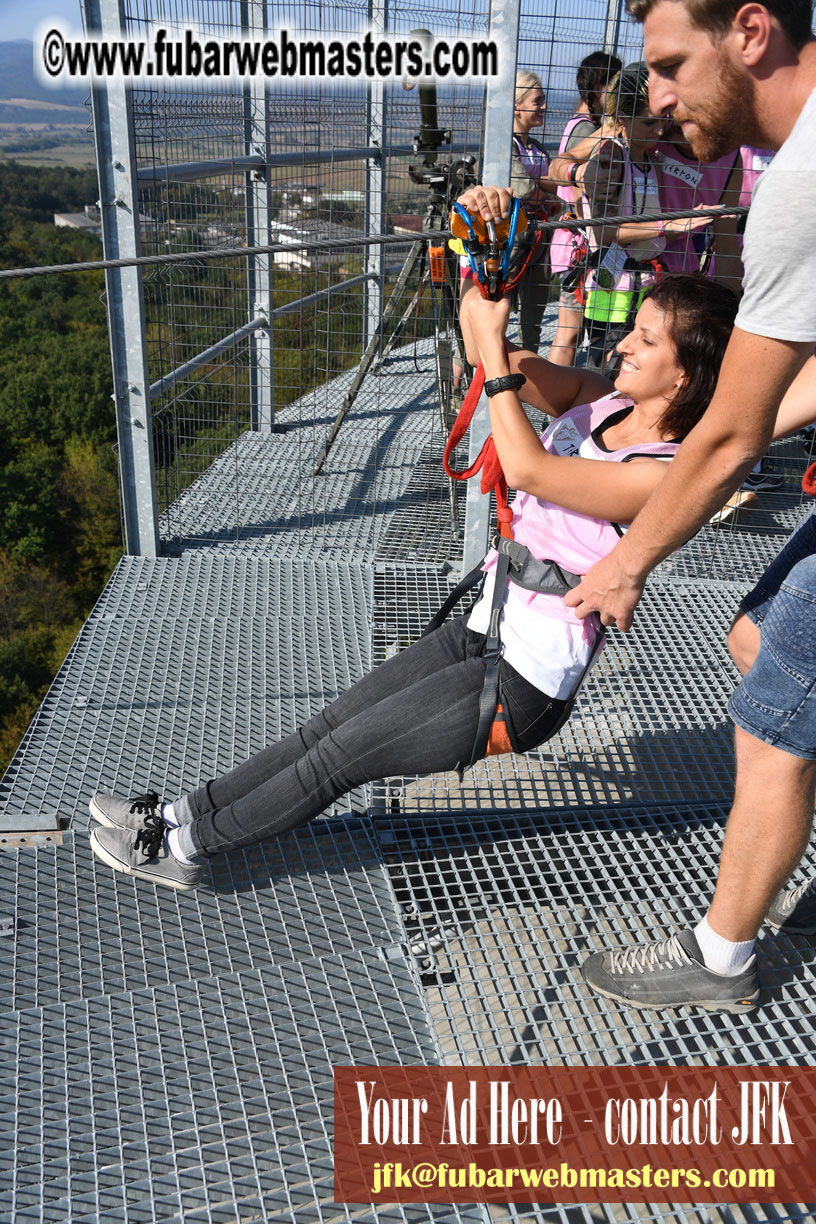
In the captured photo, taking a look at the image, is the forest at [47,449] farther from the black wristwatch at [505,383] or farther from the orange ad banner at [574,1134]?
the orange ad banner at [574,1134]

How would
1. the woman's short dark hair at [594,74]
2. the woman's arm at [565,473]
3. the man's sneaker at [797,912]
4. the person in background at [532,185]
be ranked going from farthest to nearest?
1. the person in background at [532,185]
2. the woman's short dark hair at [594,74]
3. the man's sneaker at [797,912]
4. the woman's arm at [565,473]

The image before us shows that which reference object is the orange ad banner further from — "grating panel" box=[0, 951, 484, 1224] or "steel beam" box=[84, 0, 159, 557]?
"steel beam" box=[84, 0, 159, 557]

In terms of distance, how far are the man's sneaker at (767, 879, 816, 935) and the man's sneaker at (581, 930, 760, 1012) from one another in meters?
0.24

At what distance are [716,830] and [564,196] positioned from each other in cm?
253

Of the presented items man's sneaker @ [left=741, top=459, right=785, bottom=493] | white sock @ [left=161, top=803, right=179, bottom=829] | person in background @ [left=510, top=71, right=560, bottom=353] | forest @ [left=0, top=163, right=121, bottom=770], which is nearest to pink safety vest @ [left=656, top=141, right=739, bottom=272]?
person in background @ [left=510, top=71, right=560, bottom=353]

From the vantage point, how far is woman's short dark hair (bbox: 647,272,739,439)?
1618 mm

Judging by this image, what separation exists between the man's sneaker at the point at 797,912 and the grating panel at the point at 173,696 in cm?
91

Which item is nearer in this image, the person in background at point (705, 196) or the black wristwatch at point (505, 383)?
the black wristwatch at point (505, 383)

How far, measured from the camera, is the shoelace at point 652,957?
1.63 m

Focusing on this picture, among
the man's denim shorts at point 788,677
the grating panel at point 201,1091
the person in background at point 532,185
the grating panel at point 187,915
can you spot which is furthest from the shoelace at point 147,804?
the person in background at point 532,185

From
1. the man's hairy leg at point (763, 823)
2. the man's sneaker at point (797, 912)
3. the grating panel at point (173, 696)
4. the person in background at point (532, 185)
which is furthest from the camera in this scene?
the person in background at point (532, 185)

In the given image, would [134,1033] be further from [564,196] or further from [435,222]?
[564,196]

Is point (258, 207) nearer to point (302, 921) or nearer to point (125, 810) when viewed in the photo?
point (125, 810)

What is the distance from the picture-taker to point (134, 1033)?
62.4 inches
